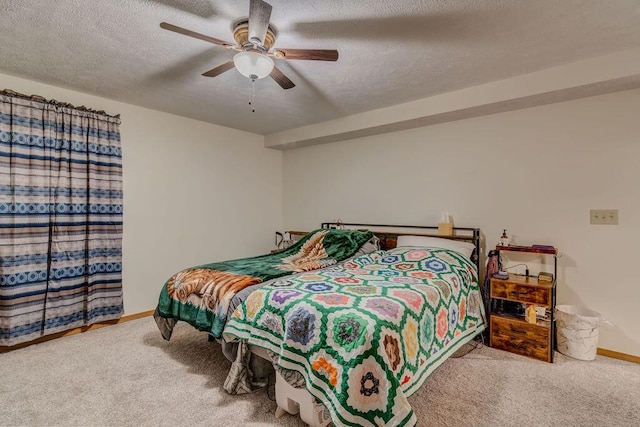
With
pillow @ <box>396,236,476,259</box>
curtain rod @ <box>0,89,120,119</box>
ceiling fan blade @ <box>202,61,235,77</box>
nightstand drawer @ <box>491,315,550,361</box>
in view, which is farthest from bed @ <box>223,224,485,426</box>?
curtain rod @ <box>0,89,120,119</box>

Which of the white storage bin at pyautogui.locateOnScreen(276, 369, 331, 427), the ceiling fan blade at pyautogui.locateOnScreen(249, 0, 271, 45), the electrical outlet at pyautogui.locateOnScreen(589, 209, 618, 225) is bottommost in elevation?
the white storage bin at pyautogui.locateOnScreen(276, 369, 331, 427)

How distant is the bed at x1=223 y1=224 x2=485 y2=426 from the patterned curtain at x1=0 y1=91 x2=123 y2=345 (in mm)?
2064

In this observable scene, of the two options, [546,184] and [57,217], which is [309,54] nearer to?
[546,184]

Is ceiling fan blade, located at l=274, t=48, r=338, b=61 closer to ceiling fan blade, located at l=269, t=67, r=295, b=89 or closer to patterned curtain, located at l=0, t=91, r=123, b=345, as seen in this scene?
ceiling fan blade, located at l=269, t=67, r=295, b=89

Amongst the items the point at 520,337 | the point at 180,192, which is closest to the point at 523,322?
the point at 520,337

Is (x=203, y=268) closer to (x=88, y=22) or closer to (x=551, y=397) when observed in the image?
(x=88, y=22)

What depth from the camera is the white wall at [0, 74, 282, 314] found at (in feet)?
11.4

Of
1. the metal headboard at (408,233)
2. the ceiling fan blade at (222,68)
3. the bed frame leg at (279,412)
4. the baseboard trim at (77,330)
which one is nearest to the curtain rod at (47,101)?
the ceiling fan blade at (222,68)

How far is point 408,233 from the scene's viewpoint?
378cm

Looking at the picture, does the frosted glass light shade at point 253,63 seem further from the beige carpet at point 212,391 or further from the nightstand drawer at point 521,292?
the nightstand drawer at point 521,292

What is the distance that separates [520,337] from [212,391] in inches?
99.5

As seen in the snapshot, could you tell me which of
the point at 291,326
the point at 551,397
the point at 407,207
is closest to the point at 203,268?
the point at 291,326

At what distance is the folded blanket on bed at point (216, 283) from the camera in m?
2.20

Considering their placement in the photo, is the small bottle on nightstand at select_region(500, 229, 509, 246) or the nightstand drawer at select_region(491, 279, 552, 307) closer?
the nightstand drawer at select_region(491, 279, 552, 307)
